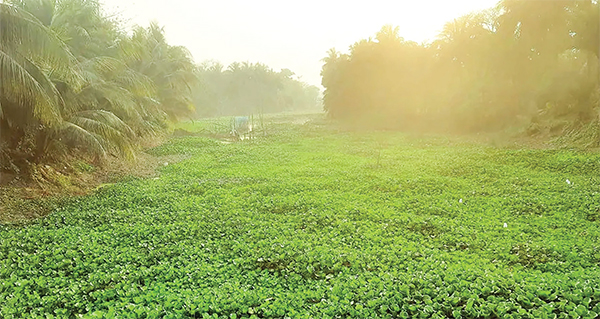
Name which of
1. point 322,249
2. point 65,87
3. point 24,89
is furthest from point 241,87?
point 322,249

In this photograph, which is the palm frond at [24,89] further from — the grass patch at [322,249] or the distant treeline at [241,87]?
the distant treeline at [241,87]

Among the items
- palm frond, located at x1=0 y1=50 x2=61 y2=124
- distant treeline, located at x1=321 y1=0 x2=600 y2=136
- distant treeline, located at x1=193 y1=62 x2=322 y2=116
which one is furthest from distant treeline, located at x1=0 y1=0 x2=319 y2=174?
distant treeline, located at x1=193 y1=62 x2=322 y2=116

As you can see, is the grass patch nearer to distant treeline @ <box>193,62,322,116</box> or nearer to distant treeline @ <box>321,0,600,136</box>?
distant treeline @ <box>321,0,600,136</box>

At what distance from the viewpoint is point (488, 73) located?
29547mm

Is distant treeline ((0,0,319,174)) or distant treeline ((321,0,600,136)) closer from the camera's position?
distant treeline ((0,0,319,174))

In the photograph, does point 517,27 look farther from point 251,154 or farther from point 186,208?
point 186,208

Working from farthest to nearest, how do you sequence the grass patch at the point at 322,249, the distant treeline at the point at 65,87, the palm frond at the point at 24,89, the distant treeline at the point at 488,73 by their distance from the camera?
the distant treeline at the point at 488,73
the distant treeline at the point at 65,87
the palm frond at the point at 24,89
the grass patch at the point at 322,249

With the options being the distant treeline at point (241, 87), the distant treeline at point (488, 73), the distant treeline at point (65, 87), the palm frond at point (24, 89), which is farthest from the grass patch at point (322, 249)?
the distant treeline at point (241, 87)

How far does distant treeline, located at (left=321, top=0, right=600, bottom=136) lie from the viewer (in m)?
23.5

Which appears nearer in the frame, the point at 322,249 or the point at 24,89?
the point at 322,249

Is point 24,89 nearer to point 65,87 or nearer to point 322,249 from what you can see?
point 65,87

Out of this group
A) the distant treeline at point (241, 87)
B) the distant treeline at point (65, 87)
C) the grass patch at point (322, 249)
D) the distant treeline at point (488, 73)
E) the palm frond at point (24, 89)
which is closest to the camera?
the grass patch at point (322, 249)

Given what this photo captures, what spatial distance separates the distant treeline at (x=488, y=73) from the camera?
925 inches

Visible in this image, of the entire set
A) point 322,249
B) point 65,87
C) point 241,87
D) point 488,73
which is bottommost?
point 322,249
